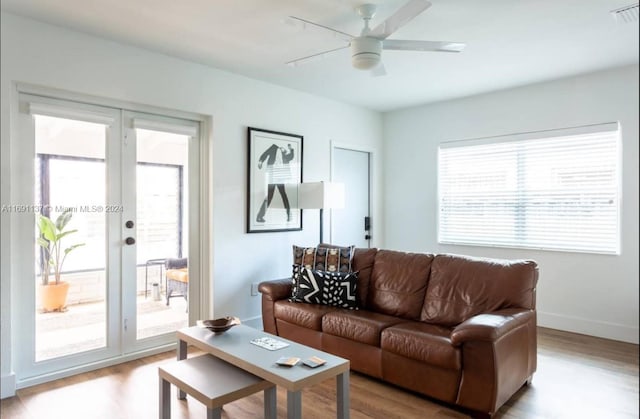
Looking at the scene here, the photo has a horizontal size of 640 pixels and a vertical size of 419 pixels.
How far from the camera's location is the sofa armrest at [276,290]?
349 cm

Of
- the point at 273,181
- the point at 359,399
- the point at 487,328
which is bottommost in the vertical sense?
the point at 359,399

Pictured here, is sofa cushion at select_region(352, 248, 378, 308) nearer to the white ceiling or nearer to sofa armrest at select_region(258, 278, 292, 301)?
sofa armrest at select_region(258, 278, 292, 301)

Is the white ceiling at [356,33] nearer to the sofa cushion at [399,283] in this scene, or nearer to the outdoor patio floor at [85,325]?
the sofa cushion at [399,283]

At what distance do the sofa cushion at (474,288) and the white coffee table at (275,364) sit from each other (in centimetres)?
110

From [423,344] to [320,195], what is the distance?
1.75 m

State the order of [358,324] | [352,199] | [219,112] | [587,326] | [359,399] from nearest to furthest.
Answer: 1. [359,399]
2. [358,324]
3. [219,112]
4. [587,326]
5. [352,199]

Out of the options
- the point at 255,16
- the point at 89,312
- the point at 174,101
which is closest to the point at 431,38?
the point at 255,16

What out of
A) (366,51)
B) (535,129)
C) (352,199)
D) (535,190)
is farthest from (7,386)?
(535,129)

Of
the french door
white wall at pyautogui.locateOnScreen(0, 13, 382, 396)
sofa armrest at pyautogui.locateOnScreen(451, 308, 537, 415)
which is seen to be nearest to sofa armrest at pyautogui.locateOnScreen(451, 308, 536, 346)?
sofa armrest at pyautogui.locateOnScreen(451, 308, 537, 415)

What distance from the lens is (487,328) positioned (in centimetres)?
223

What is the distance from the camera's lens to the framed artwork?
398cm

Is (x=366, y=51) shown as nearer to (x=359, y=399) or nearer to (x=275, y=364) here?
(x=275, y=364)

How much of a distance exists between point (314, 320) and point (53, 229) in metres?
2.00

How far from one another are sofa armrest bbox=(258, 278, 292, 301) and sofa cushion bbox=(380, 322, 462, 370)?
109 cm
